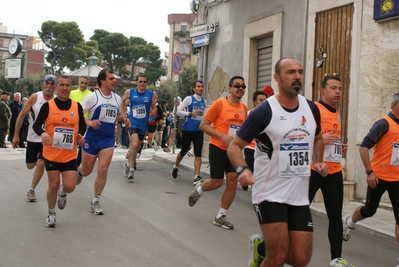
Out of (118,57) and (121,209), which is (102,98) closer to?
(121,209)

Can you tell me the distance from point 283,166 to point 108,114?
465cm

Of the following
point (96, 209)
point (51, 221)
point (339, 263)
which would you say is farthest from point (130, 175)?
point (339, 263)

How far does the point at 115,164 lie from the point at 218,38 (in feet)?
18.1

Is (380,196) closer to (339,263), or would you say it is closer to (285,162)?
(339,263)

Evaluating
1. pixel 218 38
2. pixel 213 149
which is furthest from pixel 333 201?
pixel 218 38

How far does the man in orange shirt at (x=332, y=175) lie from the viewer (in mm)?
5840

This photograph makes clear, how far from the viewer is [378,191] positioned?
6.53 metres

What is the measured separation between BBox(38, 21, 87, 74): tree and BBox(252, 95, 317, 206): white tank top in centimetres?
7586

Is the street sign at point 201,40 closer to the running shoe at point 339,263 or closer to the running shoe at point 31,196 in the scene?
the running shoe at point 31,196

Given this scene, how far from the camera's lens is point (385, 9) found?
35.6ft

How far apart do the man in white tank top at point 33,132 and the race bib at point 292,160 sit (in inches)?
206

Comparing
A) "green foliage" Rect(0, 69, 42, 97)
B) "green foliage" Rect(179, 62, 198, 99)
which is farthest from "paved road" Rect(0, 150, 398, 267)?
"green foliage" Rect(0, 69, 42, 97)

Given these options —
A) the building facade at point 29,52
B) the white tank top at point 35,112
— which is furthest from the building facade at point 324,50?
the building facade at point 29,52

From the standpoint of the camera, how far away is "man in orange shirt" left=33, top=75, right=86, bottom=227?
7.38 metres
